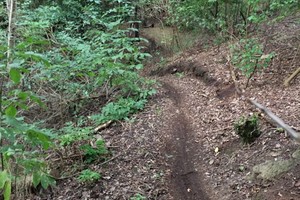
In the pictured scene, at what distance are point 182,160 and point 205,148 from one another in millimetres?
595

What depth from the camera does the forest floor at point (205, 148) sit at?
5.13 m

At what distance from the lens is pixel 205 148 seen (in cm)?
661

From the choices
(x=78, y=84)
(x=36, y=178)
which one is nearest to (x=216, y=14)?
(x=78, y=84)

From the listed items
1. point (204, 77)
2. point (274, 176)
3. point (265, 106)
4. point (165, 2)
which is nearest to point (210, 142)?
point (265, 106)

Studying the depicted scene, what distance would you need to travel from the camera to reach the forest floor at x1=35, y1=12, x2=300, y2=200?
16.8 ft

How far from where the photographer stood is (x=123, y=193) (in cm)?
548

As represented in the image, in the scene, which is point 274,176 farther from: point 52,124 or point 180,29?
point 180,29

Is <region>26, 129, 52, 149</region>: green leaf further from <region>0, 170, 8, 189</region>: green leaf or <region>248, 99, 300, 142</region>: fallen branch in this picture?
<region>248, 99, 300, 142</region>: fallen branch

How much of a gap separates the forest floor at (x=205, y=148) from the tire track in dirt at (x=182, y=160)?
0.02 metres

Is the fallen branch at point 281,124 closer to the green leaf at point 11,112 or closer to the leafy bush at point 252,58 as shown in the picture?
the leafy bush at point 252,58

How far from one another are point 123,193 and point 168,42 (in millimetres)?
15018

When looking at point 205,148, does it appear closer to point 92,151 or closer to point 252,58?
point 92,151

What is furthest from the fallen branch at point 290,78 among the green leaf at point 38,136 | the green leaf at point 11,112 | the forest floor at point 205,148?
the green leaf at point 11,112

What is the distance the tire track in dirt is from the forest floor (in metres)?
0.02
